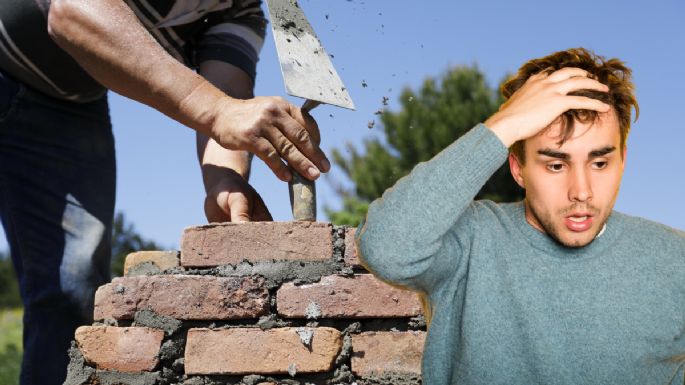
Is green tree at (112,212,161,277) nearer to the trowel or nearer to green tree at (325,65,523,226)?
green tree at (325,65,523,226)

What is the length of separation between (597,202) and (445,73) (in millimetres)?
12530

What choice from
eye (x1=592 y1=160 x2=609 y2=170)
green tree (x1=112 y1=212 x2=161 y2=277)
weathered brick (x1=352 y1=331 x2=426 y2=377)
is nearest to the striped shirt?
weathered brick (x1=352 y1=331 x2=426 y2=377)

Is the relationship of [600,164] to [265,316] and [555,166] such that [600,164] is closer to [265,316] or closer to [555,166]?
[555,166]

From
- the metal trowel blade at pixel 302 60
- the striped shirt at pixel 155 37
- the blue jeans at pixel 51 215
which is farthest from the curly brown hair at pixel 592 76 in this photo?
the blue jeans at pixel 51 215

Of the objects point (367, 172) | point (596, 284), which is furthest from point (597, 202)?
point (367, 172)

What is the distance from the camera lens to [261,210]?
2408 mm

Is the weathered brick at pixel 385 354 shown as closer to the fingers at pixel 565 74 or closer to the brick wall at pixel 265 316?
the brick wall at pixel 265 316

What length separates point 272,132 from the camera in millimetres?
1961

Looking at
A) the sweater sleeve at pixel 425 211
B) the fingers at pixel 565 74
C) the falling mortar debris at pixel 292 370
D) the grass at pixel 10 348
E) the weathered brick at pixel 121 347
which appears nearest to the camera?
the sweater sleeve at pixel 425 211

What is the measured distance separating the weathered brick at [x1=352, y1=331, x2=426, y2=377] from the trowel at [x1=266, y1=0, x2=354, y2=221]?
392 millimetres

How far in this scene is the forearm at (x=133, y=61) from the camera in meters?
2.01

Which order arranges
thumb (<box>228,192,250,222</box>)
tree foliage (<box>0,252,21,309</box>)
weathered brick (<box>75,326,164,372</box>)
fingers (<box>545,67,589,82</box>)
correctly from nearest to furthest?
fingers (<box>545,67,589,82</box>)
weathered brick (<box>75,326,164,372</box>)
thumb (<box>228,192,250,222</box>)
tree foliage (<box>0,252,21,309</box>)

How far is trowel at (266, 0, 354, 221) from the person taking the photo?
1.98 meters

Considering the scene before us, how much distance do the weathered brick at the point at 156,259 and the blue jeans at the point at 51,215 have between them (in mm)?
421
